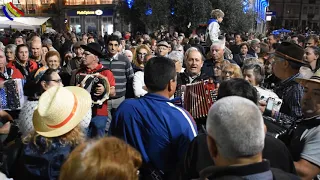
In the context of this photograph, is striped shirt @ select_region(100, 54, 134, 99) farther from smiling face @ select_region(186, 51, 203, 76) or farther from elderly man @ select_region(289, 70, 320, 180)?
elderly man @ select_region(289, 70, 320, 180)

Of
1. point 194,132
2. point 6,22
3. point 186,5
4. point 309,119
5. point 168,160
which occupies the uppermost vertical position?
point 186,5

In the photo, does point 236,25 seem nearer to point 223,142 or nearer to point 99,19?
point 223,142

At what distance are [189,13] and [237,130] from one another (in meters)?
19.3

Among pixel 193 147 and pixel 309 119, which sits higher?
pixel 309 119

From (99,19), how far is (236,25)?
24120 millimetres

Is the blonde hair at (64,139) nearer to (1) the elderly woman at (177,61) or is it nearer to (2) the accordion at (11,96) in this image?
(2) the accordion at (11,96)

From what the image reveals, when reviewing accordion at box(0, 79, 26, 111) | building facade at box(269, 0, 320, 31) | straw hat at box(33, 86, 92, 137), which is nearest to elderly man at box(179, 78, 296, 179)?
straw hat at box(33, 86, 92, 137)

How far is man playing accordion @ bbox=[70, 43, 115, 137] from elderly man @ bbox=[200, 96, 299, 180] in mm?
3015

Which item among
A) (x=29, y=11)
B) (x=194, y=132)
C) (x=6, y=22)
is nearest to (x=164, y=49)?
(x=194, y=132)

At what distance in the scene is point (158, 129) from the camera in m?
2.69

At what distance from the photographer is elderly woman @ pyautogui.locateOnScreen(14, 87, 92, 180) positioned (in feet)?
7.78

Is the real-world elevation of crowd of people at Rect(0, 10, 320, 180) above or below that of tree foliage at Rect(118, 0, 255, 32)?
below

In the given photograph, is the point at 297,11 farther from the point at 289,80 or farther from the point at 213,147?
the point at 213,147

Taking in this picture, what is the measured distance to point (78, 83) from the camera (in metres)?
4.83
